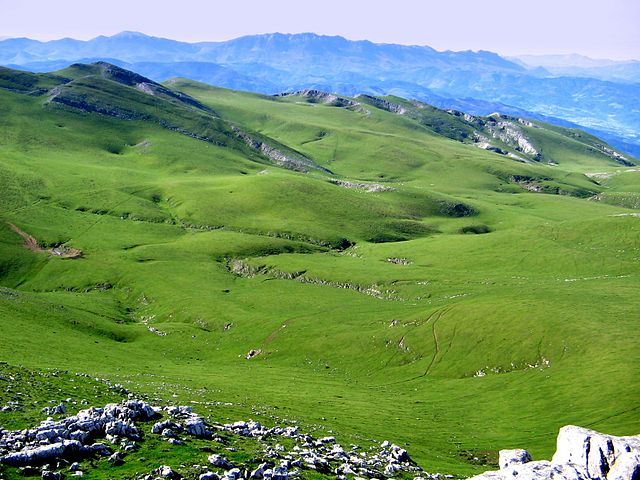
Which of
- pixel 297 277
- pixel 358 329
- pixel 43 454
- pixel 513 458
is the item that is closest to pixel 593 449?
pixel 513 458

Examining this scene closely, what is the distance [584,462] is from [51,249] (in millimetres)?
177905

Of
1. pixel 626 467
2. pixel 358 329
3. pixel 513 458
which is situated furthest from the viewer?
pixel 358 329

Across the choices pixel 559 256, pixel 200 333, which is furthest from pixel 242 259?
pixel 559 256

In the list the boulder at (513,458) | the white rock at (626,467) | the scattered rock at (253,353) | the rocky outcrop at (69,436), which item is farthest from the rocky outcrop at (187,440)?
the scattered rock at (253,353)

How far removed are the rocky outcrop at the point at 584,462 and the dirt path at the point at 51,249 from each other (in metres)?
165

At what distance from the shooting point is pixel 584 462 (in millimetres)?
36781

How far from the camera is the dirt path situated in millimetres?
177000

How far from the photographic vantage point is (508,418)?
7469 centimetres

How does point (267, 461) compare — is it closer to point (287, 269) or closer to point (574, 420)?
point (574, 420)

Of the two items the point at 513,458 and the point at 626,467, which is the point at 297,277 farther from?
the point at 626,467

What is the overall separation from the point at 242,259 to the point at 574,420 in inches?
4955

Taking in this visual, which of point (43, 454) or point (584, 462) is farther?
point (584, 462)

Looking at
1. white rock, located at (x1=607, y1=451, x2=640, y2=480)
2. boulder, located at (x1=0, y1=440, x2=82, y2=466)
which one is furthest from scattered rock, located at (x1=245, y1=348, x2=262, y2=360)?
white rock, located at (x1=607, y1=451, x2=640, y2=480)

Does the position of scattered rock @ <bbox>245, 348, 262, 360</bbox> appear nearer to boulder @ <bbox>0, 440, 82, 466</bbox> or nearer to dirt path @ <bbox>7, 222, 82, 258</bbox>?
boulder @ <bbox>0, 440, 82, 466</bbox>
